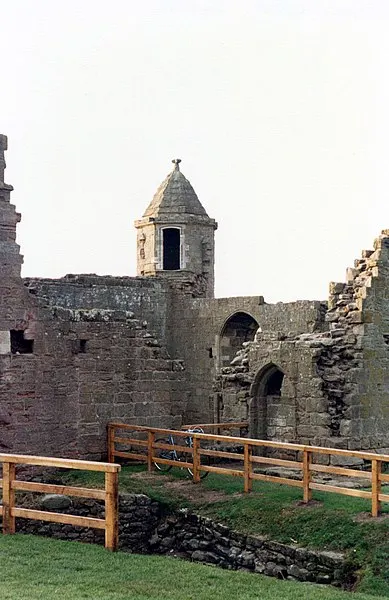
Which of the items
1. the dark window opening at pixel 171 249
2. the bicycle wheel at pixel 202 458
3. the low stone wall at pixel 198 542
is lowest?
the low stone wall at pixel 198 542

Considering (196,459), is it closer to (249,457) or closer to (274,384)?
(249,457)

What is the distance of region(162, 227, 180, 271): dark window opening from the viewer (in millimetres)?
33281

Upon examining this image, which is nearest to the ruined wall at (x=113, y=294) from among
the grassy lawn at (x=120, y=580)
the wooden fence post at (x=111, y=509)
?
the wooden fence post at (x=111, y=509)

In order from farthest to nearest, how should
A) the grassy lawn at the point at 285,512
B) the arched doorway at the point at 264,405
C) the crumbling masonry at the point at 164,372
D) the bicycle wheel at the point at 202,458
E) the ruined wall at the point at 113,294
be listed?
the ruined wall at the point at 113,294
the arched doorway at the point at 264,405
the bicycle wheel at the point at 202,458
the crumbling masonry at the point at 164,372
the grassy lawn at the point at 285,512

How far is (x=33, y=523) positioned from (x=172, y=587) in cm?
473

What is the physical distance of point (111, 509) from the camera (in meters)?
11.1

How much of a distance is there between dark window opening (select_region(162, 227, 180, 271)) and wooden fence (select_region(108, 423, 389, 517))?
1405 cm

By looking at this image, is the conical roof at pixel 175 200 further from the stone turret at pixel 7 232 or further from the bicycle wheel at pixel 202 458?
the stone turret at pixel 7 232

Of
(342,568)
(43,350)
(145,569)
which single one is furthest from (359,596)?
(43,350)

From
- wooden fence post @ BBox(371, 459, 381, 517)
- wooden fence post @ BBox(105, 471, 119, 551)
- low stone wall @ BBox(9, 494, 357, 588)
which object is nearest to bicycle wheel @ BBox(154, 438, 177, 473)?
low stone wall @ BBox(9, 494, 357, 588)

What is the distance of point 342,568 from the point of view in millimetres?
11492

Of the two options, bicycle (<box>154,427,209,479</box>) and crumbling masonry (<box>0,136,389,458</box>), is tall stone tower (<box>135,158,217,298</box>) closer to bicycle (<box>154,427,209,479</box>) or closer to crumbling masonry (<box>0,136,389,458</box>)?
crumbling masonry (<box>0,136,389,458</box>)

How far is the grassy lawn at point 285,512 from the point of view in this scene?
11570 millimetres

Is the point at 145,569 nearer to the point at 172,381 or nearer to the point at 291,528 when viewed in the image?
the point at 291,528
